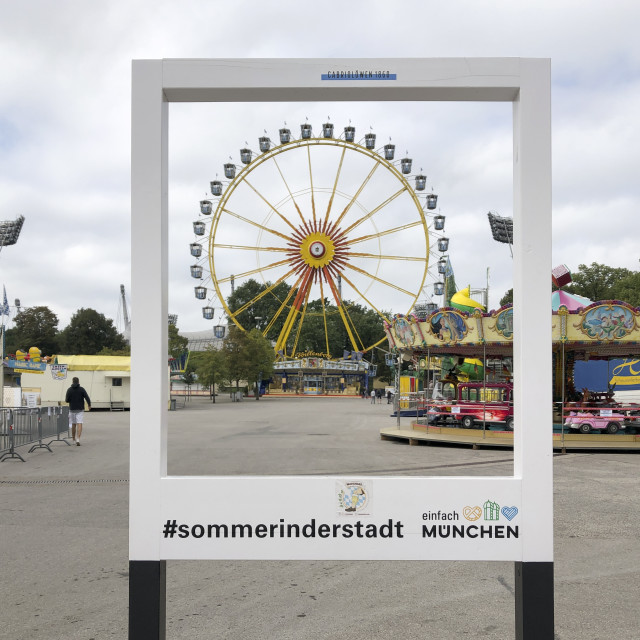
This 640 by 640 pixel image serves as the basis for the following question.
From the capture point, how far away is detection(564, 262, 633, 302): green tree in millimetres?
44344

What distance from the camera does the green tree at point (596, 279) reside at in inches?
1746

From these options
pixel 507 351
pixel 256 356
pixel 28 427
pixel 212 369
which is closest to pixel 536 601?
pixel 28 427

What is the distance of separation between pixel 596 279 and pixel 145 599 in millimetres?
46112

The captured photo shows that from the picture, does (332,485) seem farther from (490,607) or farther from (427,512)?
(490,607)

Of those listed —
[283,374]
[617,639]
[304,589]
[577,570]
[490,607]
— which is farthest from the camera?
[283,374]

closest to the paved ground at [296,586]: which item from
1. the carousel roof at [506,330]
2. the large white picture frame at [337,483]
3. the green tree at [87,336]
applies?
the large white picture frame at [337,483]

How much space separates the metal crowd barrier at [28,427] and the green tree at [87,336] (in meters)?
50.4

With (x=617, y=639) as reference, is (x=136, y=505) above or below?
above

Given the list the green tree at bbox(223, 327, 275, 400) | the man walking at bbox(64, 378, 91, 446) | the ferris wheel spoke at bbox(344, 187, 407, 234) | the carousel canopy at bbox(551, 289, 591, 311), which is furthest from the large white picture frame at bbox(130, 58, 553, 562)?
the green tree at bbox(223, 327, 275, 400)

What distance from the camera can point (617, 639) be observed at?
3.81 m

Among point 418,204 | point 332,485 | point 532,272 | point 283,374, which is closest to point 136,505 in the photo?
point 332,485

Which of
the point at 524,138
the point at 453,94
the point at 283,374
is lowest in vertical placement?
the point at 283,374

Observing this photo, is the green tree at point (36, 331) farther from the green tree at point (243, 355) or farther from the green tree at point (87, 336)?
the green tree at point (243, 355)

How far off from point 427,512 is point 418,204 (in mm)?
28109
